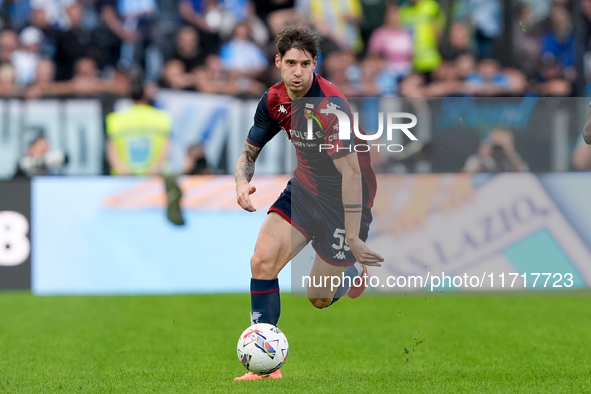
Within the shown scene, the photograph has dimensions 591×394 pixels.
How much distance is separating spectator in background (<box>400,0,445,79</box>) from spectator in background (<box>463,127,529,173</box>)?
9.63ft

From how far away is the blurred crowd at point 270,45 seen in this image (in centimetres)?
1056

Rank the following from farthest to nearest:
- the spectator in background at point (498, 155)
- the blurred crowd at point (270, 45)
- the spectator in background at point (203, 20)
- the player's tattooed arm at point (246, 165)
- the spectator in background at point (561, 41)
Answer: the spectator in background at point (203, 20) → the blurred crowd at point (270, 45) → the spectator in background at point (561, 41) → the spectator in background at point (498, 155) → the player's tattooed arm at point (246, 165)

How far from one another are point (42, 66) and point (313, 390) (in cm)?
743

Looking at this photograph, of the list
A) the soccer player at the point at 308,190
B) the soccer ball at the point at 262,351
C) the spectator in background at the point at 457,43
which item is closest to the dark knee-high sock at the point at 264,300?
the soccer player at the point at 308,190

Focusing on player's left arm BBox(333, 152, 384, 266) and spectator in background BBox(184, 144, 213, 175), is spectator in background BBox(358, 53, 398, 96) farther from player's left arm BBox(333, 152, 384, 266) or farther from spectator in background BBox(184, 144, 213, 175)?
player's left arm BBox(333, 152, 384, 266)

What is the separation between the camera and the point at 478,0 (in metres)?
10.7

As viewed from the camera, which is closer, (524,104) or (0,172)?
(524,104)

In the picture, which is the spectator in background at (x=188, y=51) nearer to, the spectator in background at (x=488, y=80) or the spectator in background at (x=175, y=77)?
the spectator in background at (x=175, y=77)

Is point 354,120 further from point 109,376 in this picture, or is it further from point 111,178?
point 111,178

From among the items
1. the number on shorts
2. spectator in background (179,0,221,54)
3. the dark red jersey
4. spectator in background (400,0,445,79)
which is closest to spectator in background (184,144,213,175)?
spectator in background (179,0,221,54)

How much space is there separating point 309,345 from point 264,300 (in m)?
1.38

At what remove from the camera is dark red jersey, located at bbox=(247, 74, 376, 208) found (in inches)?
203

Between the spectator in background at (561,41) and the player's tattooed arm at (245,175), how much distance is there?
6.09 m

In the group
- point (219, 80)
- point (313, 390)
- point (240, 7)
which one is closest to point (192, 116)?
point (219, 80)
